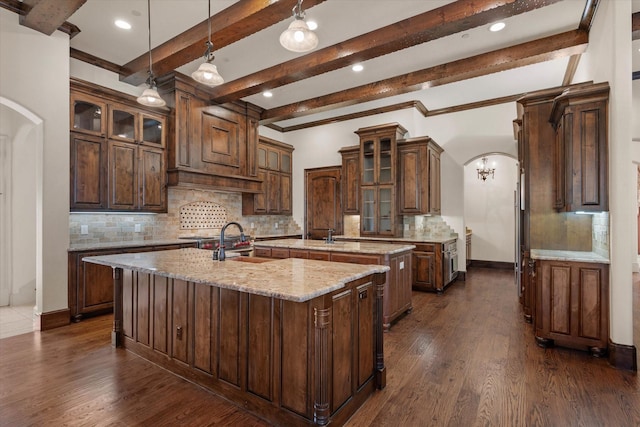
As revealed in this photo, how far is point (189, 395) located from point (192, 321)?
51cm

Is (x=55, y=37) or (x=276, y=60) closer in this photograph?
(x=55, y=37)

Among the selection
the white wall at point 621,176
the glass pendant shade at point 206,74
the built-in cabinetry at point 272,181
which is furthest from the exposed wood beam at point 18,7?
the white wall at point 621,176

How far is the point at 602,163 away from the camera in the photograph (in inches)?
110

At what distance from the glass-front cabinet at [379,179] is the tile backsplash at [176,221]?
2.44 m

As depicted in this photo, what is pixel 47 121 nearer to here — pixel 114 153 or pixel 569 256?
pixel 114 153

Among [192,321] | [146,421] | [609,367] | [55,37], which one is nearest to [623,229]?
[609,367]

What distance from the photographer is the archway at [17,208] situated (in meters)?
4.48

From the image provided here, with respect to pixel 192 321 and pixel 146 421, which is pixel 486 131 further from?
pixel 146 421

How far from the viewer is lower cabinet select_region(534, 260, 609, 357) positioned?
285cm

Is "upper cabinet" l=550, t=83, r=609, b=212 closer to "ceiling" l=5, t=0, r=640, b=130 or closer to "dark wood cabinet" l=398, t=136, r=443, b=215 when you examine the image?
"ceiling" l=5, t=0, r=640, b=130

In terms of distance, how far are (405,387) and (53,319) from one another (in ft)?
13.0

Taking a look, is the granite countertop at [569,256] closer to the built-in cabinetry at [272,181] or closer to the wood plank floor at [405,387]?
the wood plank floor at [405,387]

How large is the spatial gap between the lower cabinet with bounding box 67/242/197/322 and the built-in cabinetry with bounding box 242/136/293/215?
8.67ft

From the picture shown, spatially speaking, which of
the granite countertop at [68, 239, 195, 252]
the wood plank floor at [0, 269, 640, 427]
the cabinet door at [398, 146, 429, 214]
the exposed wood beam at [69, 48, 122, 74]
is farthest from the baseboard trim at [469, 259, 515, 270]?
the exposed wood beam at [69, 48, 122, 74]
